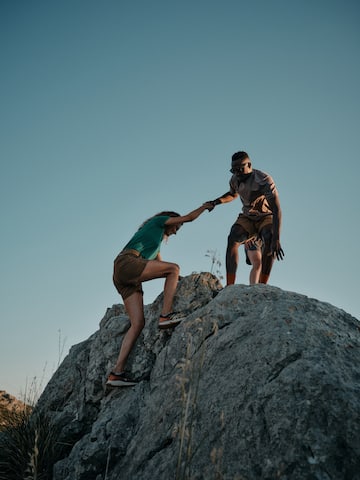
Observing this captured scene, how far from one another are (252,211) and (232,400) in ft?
11.2

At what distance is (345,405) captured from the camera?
8.02 feet

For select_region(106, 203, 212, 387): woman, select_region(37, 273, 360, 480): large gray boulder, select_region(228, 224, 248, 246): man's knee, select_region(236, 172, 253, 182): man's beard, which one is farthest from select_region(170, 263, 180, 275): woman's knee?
select_region(236, 172, 253, 182): man's beard

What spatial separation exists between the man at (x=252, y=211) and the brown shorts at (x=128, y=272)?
1437 millimetres

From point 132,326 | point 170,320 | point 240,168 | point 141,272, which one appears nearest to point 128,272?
point 141,272

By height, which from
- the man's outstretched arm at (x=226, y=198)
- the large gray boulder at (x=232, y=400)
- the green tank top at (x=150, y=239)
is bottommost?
the large gray boulder at (x=232, y=400)

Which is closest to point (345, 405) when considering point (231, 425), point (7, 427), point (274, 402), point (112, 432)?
point (274, 402)

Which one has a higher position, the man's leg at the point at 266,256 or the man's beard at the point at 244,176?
the man's beard at the point at 244,176

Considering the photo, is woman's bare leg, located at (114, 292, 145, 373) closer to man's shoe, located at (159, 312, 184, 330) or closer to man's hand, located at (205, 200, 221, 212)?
man's shoe, located at (159, 312, 184, 330)

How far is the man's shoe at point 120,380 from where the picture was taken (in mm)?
4352

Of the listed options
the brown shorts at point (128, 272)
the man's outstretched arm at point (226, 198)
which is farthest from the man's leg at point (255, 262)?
the brown shorts at point (128, 272)

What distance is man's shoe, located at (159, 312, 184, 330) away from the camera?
449cm

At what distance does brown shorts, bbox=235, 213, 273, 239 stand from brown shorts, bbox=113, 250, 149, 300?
70.4 inches

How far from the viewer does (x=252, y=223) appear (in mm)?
5801

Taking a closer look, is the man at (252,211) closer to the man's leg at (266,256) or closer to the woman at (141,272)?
the man's leg at (266,256)
